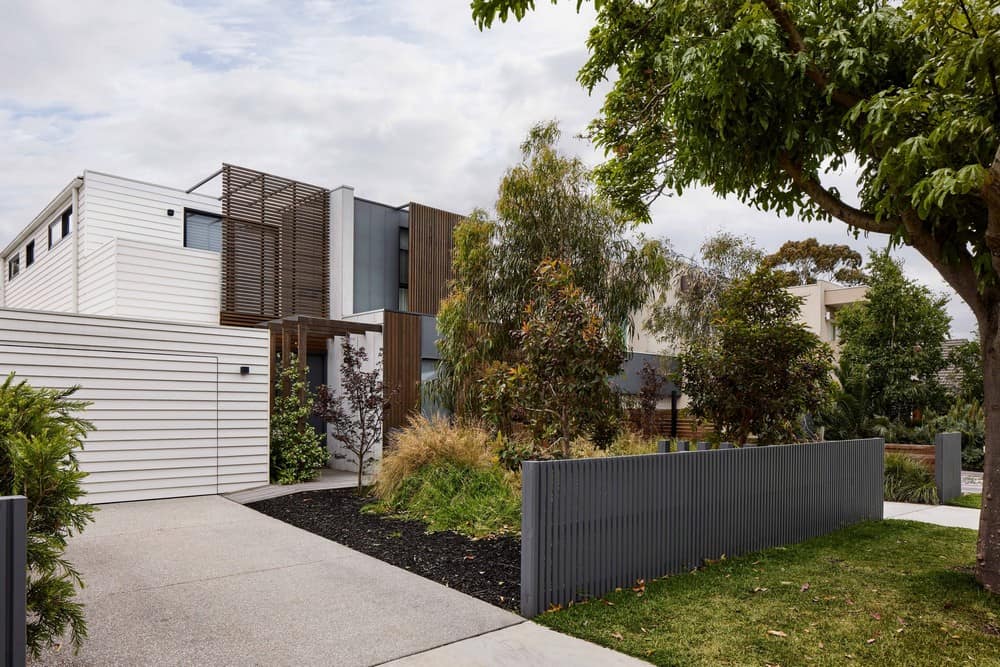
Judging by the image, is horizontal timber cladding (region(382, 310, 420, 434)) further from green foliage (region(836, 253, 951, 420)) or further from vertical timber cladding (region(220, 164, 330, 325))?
green foliage (region(836, 253, 951, 420))

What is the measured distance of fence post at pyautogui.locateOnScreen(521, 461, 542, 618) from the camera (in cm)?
474

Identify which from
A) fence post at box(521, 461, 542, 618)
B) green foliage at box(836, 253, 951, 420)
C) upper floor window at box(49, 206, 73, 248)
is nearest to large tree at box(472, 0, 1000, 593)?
fence post at box(521, 461, 542, 618)

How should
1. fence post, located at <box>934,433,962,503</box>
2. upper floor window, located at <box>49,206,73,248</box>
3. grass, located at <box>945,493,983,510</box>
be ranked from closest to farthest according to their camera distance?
grass, located at <box>945,493,983,510</box>
fence post, located at <box>934,433,962,503</box>
upper floor window, located at <box>49,206,73,248</box>

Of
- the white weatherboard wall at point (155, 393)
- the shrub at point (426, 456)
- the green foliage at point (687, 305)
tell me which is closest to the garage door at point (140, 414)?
the white weatherboard wall at point (155, 393)

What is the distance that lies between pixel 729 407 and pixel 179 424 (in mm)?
7591

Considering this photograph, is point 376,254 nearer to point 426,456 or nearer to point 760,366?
point 426,456

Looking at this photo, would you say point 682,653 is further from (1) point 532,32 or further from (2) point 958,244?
(1) point 532,32

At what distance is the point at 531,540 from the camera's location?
15.7 ft

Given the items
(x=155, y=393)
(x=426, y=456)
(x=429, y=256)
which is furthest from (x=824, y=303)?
(x=155, y=393)

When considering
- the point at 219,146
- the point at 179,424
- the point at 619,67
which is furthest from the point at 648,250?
the point at 219,146

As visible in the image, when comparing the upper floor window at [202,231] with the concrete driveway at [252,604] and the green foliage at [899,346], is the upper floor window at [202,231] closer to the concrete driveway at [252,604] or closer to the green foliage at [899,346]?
the concrete driveway at [252,604]

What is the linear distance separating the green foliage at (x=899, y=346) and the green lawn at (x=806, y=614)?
8711 mm

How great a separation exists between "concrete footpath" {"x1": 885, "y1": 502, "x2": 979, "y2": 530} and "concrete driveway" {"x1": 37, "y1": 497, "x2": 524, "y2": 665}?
21.4 ft

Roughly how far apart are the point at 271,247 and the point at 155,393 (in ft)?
18.7
